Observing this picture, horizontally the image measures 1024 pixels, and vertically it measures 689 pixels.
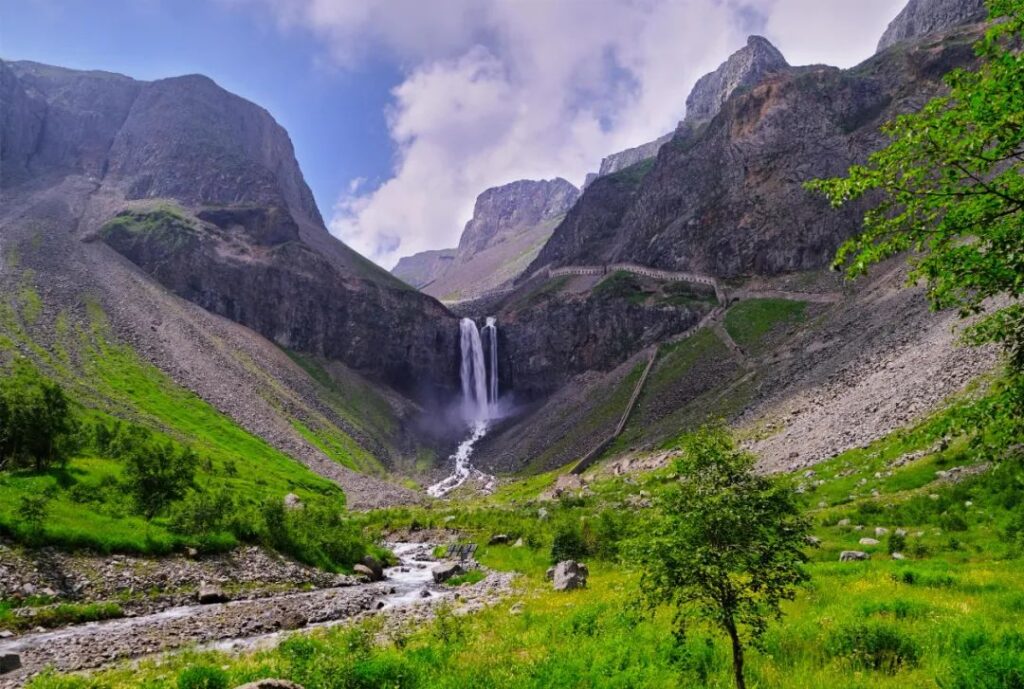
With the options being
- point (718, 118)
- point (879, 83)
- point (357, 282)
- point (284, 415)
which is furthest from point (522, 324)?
point (879, 83)

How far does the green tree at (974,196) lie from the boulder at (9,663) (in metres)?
24.9

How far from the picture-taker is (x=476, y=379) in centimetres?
16512

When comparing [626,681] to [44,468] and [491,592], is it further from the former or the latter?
[44,468]

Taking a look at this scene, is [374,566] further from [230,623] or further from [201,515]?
[230,623]

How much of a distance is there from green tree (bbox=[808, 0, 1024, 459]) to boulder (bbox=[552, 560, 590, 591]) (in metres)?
18.4

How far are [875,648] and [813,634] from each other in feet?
5.36

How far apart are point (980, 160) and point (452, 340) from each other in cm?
16880

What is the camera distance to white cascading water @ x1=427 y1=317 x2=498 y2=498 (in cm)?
15096

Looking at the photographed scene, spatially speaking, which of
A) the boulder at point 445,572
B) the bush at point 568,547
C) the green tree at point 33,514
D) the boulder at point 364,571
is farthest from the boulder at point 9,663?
the bush at point 568,547

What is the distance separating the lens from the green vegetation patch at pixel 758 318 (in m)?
102

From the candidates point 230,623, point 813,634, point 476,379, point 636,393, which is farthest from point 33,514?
point 476,379

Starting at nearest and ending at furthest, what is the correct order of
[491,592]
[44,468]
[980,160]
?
[980,160] < [491,592] < [44,468]

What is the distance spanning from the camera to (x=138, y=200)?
641 feet

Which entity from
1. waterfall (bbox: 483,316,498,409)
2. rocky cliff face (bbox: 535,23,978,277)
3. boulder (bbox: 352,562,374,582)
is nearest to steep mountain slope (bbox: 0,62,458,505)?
waterfall (bbox: 483,316,498,409)
